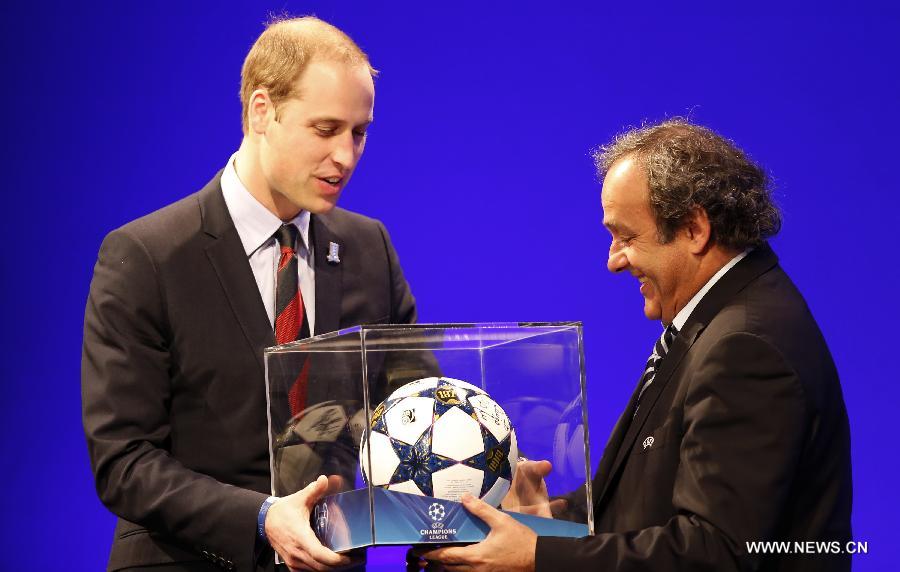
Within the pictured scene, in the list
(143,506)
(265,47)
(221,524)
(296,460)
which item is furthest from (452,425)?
(265,47)

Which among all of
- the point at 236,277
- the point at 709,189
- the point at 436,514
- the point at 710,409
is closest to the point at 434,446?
the point at 436,514

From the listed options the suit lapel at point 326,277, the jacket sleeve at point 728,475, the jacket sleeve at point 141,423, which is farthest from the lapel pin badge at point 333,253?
the jacket sleeve at point 728,475

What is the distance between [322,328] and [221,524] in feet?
1.77

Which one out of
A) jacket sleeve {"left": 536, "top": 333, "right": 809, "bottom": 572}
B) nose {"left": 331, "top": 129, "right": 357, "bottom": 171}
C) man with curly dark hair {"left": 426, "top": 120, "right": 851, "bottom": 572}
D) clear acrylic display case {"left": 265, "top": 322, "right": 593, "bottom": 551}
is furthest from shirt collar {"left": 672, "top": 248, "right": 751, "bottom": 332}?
nose {"left": 331, "top": 129, "right": 357, "bottom": 171}

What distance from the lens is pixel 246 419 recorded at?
239cm

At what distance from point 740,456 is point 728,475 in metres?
0.04

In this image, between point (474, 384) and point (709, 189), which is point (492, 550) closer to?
point (474, 384)

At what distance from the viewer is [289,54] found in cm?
250

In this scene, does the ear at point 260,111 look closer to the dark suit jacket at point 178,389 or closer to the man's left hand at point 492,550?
the dark suit jacket at point 178,389

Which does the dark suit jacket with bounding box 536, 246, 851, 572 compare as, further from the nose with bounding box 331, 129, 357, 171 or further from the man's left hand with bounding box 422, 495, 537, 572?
the nose with bounding box 331, 129, 357, 171

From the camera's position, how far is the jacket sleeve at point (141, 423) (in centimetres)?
225

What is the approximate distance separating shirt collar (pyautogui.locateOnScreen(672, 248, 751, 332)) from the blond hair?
0.96 m

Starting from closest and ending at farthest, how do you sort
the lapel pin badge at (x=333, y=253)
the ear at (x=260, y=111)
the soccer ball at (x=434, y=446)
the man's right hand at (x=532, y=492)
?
the soccer ball at (x=434, y=446) → the man's right hand at (x=532, y=492) → the ear at (x=260, y=111) → the lapel pin badge at (x=333, y=253)

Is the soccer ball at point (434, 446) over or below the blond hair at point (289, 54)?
below
